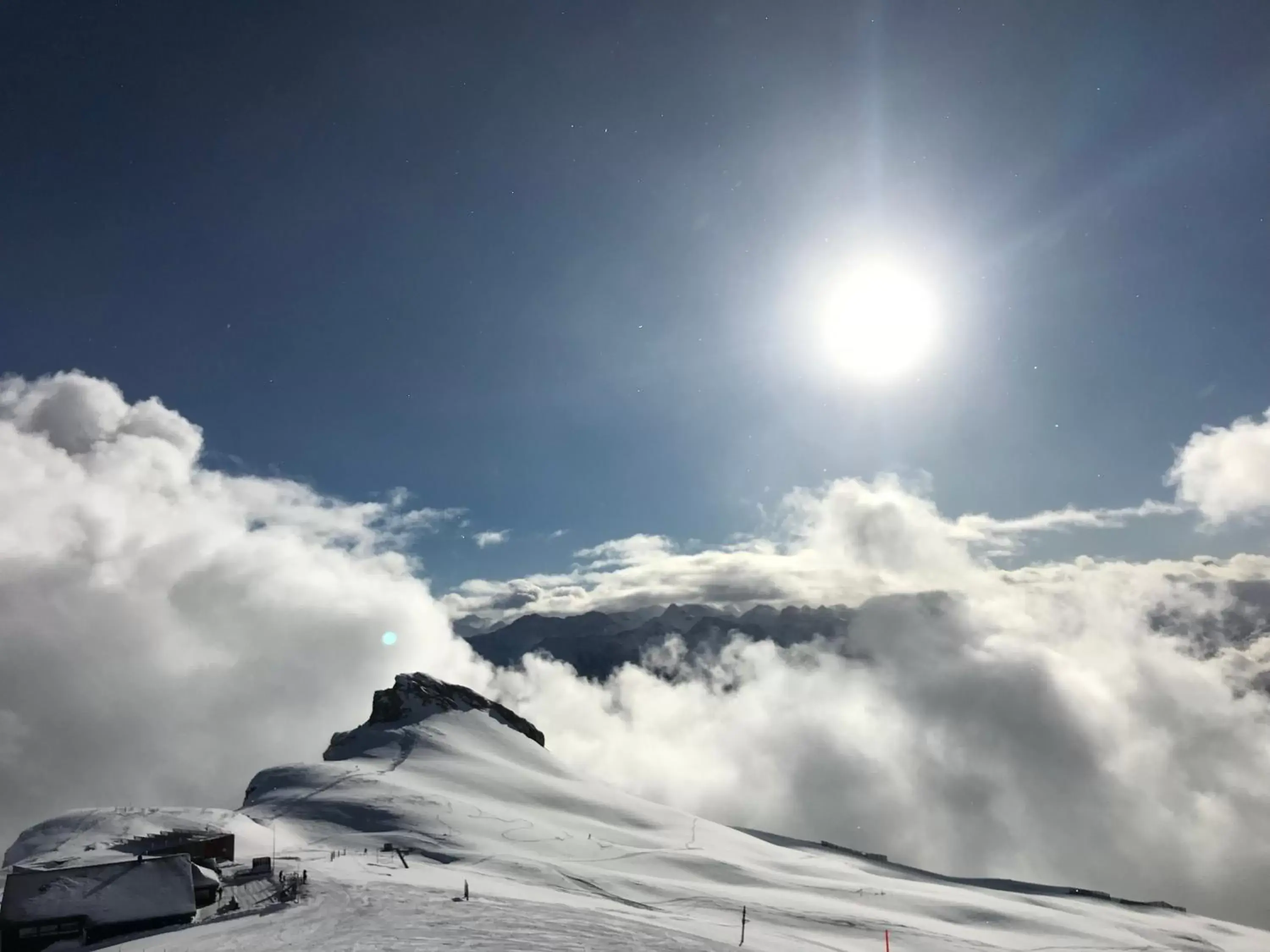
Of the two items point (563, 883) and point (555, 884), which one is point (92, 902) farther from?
point (563, 883)

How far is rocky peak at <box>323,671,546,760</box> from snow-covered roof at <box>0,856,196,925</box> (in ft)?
351

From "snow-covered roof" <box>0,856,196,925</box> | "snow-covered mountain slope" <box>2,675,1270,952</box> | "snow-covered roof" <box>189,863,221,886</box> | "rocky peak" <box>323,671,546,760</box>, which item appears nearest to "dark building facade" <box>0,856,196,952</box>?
"snow-covered roof" <box>0,856,196,925</box>

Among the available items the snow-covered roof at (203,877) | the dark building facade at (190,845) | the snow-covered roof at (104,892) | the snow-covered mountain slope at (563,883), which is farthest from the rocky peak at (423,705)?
the snow-covered roof at (104,892)

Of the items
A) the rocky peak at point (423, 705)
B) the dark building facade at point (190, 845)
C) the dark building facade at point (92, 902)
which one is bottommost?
the dark building facade at point (92, 902)

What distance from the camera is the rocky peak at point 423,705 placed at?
15600 centimetres

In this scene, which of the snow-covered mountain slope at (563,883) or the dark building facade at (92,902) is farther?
the dark building facade at (92,902)

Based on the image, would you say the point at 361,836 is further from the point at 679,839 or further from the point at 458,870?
the point at 679,839

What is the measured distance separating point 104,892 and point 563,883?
31.0 m

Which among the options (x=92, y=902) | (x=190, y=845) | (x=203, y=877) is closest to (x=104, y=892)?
(x=92, y=902)

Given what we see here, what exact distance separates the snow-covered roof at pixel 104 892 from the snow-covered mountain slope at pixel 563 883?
5.33 m

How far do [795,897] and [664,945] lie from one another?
31745 mm

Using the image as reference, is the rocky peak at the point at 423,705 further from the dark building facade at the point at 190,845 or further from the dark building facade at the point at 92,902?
the dark building facade at the point at 92,902

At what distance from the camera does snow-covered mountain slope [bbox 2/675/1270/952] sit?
38625mm

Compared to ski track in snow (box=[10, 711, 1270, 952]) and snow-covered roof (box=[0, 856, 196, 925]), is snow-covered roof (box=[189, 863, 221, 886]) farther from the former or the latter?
ski track in snow (box=[10, 711, 1270, 952])
